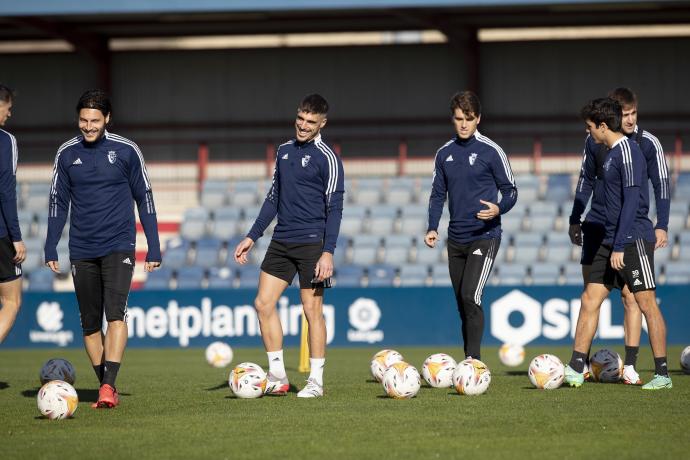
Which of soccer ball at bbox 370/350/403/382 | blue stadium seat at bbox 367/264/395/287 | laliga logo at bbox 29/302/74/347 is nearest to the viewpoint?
soccer ball at bbox 370/350/403/382

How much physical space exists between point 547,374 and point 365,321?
30.6 feet

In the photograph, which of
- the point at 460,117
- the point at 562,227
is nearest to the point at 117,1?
the point at 562,227

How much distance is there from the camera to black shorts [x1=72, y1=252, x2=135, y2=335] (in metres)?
9.37

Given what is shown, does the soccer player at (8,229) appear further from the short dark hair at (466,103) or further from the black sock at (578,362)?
the black sock at (578,362)

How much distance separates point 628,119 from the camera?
35.1ft

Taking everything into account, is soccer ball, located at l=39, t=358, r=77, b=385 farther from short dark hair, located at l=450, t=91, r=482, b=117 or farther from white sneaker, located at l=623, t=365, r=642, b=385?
white sneaker, located at l=623, t=365, r=642, b=385

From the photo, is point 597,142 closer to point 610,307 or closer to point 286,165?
point 286,165

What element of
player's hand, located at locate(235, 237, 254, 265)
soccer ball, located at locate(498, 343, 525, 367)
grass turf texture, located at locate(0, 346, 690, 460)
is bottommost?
soccer ball, located at locate(498, 343, 525, 367)

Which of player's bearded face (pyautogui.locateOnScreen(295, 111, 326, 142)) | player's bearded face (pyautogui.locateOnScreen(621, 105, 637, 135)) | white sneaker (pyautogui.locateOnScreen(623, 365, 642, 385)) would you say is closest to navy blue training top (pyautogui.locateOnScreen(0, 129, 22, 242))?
player's bearded face (pyautogui.locateOnScreen(295, 111, 326, 142))

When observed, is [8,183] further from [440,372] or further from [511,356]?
[511,356]

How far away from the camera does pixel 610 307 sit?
18859 millimetres

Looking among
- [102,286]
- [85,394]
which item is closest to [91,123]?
[102,286]

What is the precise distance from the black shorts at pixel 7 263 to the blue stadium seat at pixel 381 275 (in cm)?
1163

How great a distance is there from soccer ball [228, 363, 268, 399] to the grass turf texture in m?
0.09
